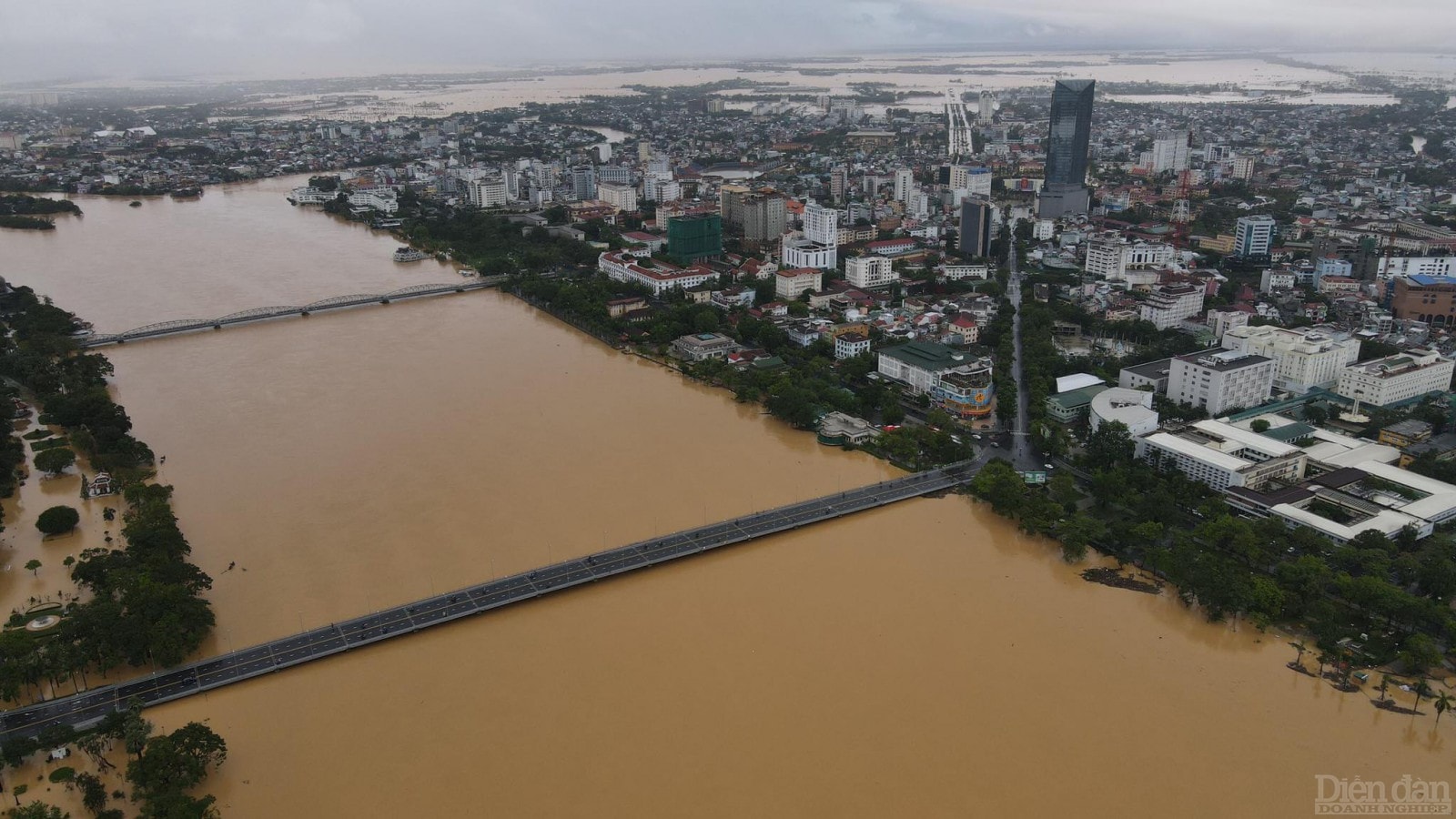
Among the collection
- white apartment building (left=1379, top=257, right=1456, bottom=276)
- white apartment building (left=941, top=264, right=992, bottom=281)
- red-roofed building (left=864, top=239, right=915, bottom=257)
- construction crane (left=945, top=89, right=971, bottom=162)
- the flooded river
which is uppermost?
construction crane (left=945, top=89, right=971, bottom=162)

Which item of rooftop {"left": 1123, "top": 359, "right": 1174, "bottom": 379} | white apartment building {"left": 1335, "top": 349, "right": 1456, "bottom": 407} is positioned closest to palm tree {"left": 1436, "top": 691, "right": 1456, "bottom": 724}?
rooftop {"left": 1123, "top": 359, "right": 1174, "bottom": 379}

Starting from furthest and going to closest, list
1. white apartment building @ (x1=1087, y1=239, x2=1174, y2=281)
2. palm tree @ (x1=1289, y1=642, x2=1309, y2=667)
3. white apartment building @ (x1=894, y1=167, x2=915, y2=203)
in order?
1. white apartment building @ (x1=894, y1=167, x2=915, y2=203)
2. white apartment building @ (x1=1087, y1=239, x2=1174, y2=281)
3. palm tree @ (x1=1289, y1=642, x2=1309, y2=667)

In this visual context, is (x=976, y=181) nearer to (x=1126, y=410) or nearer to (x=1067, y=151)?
(x=1067, y=151)

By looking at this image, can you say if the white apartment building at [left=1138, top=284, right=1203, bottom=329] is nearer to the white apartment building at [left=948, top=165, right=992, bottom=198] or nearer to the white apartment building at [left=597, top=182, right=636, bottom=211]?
the white apartment building at [left=948, top=165, right=992, bottom=198]

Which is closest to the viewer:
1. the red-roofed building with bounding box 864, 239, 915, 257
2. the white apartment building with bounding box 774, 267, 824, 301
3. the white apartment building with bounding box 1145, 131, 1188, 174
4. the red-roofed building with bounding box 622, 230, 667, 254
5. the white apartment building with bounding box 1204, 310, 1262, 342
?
the white apartment building with bounding box 1204, 310, 1262, 342

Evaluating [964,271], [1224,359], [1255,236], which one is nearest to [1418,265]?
[1255,236]

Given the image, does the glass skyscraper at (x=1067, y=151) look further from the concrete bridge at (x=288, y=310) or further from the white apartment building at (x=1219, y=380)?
the concrete bridge at (x=288, y=310)

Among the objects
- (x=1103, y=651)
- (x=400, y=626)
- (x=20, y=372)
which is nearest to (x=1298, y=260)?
(x=1103, y=651)
